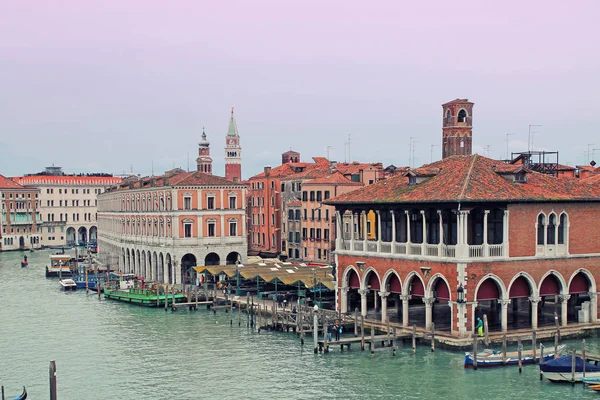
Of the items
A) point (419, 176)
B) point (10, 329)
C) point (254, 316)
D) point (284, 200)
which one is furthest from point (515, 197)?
point (284, 200)

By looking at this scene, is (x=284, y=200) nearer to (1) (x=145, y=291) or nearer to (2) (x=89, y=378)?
(1) (x=145, y=291)

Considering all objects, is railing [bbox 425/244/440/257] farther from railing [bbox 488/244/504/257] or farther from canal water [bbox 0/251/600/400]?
canal water [bbox 0/251/600/400]

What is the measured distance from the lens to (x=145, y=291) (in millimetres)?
58875

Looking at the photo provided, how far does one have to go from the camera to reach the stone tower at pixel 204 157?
132m

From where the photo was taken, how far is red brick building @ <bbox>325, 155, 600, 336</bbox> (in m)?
37.5

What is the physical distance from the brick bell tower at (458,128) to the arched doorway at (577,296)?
10416 mm

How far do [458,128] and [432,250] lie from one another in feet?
38.9

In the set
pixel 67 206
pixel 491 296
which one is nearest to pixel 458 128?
pixel 491 296

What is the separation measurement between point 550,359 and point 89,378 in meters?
17.7

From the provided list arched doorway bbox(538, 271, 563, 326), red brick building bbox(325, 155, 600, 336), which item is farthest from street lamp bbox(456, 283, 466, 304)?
arched doorway bbox(538, 271, 563, 326)

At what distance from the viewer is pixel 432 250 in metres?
38.5

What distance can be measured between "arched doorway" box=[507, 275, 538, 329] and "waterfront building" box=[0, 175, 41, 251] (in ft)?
309

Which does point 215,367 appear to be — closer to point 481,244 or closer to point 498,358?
point 498,358

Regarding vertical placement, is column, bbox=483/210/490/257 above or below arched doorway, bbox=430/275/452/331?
above
